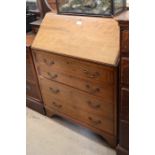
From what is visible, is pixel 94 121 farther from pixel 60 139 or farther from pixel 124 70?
pixel 124 70

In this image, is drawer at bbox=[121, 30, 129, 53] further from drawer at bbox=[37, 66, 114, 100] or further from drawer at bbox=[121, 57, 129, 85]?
drawer at bbox=[37, 66, 114, 100]

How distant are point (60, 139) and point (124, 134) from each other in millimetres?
703

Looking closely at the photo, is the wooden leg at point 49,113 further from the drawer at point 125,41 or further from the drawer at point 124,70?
the drawer at point 125,41

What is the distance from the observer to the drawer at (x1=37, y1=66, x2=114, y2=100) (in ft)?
4.97

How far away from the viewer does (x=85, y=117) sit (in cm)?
183

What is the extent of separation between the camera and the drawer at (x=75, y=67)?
4.79 feet

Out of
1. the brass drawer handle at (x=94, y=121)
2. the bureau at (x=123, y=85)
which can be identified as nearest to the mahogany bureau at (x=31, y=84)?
the brass drawer handle at (x=94, y=121)

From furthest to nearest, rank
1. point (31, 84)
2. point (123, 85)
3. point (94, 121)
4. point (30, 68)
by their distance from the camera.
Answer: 1. point (31, 84)
2. point (30, 68)
3. point (94, 121)
4. point (123, 85)

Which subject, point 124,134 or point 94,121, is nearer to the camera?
point 124,134

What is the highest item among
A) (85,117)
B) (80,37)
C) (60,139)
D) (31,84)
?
(80,37)

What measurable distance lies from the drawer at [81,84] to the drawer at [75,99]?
1.8 inches

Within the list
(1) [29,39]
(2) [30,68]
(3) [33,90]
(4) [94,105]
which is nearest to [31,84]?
(3) [33,90]
